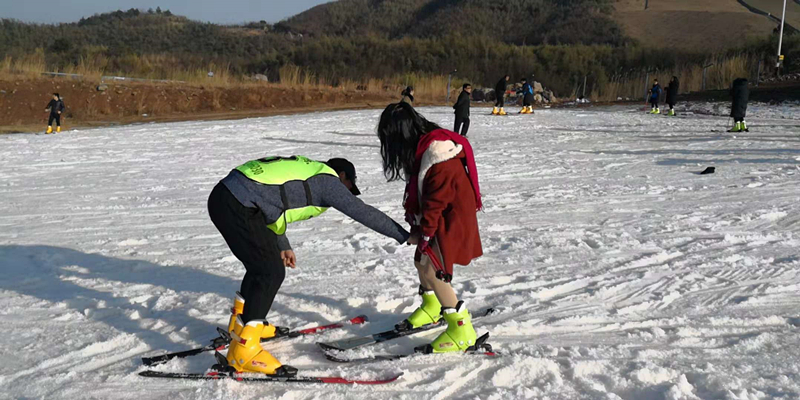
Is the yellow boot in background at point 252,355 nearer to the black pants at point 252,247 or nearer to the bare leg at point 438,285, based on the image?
the black pants at point 252,247

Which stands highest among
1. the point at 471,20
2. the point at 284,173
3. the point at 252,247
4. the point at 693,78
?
the point at 471,20

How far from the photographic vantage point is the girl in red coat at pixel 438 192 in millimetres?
4488

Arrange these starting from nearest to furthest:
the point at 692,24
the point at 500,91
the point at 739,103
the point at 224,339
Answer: the point at 224,339
the point at 739,103
the point at 500,91
the point at 692,24

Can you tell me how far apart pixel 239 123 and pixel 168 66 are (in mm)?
19038

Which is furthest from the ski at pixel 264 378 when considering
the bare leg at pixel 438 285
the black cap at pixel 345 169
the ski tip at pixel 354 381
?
the black cap at pixel 345 169

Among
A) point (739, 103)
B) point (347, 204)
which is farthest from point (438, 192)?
point (739, 103)

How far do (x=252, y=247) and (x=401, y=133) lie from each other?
3.79 feet

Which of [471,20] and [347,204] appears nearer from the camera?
[347,204]

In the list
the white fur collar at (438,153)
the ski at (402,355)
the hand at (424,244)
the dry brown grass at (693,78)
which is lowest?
the ski at (402,355)

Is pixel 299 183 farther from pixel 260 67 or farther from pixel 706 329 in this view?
pixel 260 67

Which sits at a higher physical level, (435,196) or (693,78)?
(693,78)

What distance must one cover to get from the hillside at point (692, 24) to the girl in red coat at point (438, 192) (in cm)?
5344

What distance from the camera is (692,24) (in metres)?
62.8

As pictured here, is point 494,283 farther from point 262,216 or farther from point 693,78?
point 693,78
